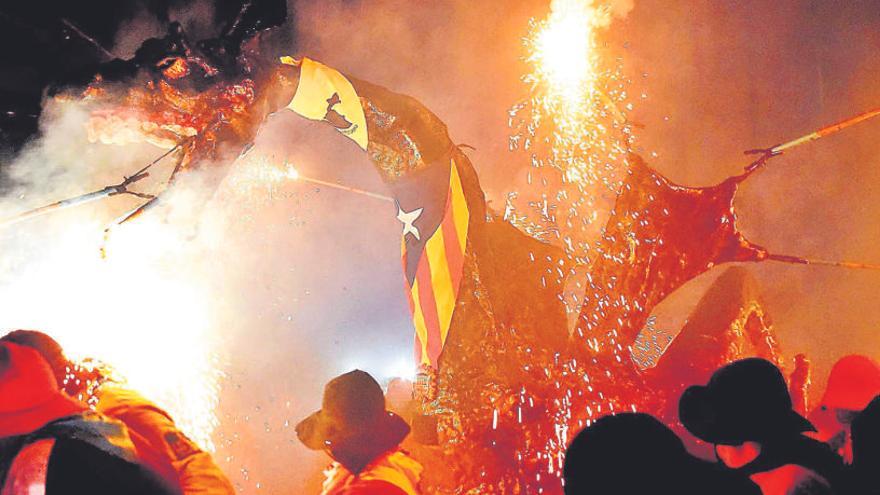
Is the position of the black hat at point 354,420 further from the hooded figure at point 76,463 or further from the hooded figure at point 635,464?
the hooded figure at point 635,464


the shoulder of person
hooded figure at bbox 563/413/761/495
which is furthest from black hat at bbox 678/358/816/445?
the shoulder of person

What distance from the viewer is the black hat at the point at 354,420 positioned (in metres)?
2.35

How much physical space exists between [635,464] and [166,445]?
1.89m

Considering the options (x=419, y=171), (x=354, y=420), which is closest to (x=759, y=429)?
(x=354, y=420)

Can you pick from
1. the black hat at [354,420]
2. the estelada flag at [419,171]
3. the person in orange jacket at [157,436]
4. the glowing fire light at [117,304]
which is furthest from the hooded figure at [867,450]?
the glowing fire light at [117,304]

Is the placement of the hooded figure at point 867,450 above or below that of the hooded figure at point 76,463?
above

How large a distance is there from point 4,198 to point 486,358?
4.45 metres

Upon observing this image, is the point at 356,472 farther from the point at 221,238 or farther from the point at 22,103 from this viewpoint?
the point at 221,238

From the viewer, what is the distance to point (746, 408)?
1.99 meters

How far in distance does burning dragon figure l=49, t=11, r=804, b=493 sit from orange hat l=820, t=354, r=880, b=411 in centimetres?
108

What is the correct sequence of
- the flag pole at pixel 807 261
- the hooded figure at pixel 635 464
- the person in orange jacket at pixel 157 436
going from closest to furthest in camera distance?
the hooded figure at pixel 635 464, the person in orange jacket at pixel 157 436, the flag pole at pixel 807 261

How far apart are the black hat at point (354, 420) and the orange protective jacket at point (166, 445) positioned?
1.36ft

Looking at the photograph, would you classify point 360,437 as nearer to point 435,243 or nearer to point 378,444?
point 378,444

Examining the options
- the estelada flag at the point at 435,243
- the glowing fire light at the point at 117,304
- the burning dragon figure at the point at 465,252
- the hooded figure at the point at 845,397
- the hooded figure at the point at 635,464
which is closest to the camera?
the hooded figure at the point at 635,464
